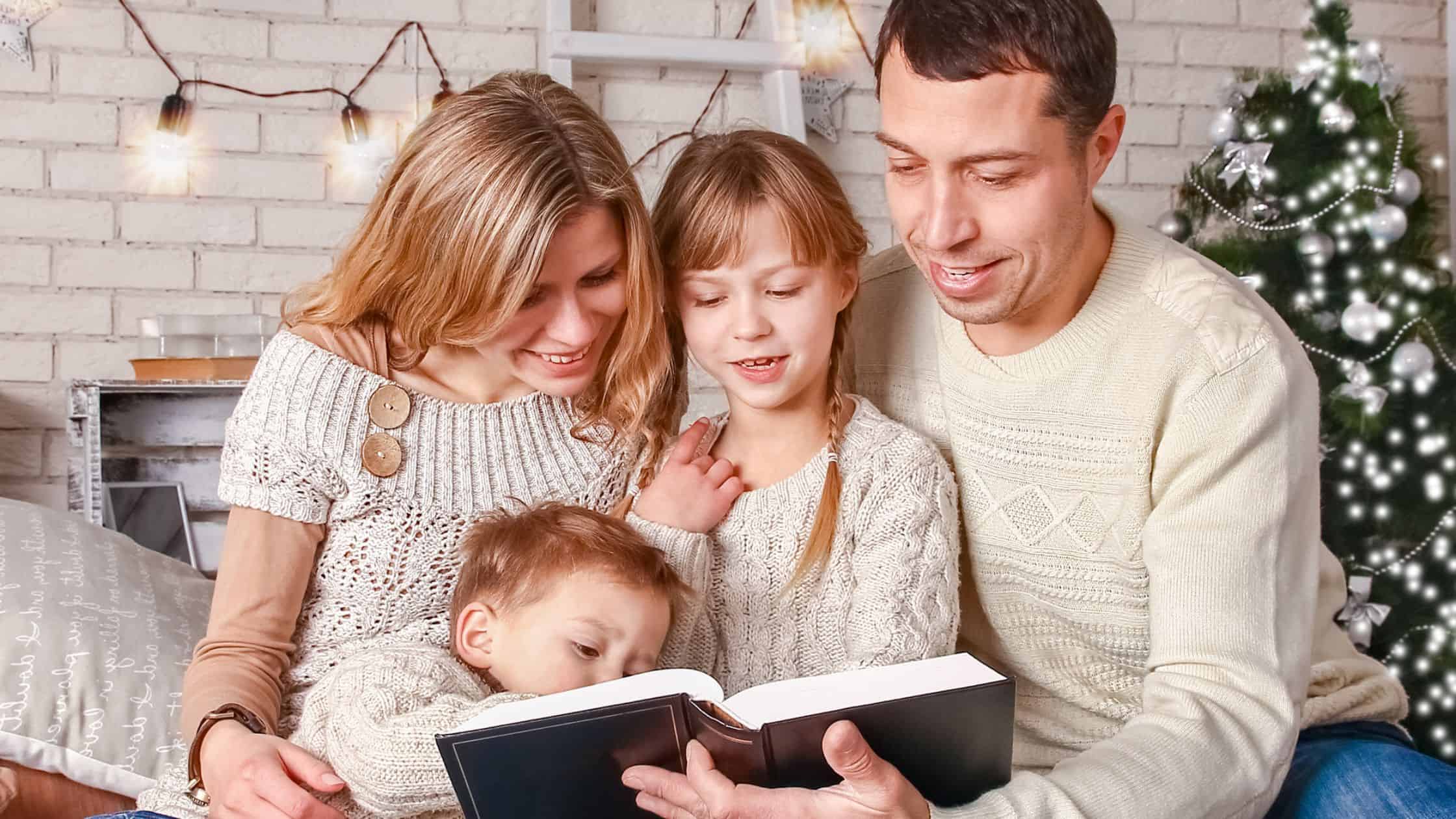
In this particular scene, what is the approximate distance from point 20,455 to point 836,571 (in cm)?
237

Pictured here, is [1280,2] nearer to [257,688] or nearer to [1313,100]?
[1313,100]

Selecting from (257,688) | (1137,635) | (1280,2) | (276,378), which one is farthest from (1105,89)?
(1280,2)

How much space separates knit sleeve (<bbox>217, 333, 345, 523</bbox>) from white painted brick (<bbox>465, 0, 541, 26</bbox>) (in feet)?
6.20

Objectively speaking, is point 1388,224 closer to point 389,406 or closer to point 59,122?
point 389,406

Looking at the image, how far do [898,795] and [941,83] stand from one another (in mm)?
720

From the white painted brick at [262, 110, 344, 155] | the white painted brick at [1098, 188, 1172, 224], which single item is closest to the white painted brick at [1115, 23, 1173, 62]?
the white painted brick at [1098, 188, 1172, 224]

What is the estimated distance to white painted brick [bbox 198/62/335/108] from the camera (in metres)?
2.97

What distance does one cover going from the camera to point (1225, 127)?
9.16 feet

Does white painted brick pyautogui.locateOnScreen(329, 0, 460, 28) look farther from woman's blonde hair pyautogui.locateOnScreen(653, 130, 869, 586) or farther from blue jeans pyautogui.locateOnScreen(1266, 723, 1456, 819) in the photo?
blue jeans pyautogui.locateOnScreen(1266, 723, 1456, 819)

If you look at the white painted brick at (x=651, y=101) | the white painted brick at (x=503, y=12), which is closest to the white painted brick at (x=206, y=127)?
the white painted brick at (x=503, y=12)

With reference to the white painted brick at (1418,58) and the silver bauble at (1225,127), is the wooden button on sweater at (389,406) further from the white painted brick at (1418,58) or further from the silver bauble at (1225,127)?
the white painted brick at (1418,58)

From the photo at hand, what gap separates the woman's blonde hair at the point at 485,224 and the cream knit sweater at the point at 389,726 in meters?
0.39

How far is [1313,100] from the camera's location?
2.73 m

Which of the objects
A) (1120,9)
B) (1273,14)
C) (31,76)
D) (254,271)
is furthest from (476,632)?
(1273,14)
